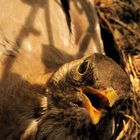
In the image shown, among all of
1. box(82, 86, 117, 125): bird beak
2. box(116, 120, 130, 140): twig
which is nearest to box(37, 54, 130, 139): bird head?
box(82, 86, 117, 125): bird beak

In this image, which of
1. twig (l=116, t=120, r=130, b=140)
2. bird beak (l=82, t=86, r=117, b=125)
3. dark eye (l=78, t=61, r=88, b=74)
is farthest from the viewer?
twig (l=116, t=120, r=130, b=140)

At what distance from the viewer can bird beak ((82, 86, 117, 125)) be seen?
2.78 meters

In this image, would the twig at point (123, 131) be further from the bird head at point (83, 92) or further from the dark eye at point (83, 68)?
the dark eye at point (83, 68)

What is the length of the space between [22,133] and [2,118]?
6.0 inches

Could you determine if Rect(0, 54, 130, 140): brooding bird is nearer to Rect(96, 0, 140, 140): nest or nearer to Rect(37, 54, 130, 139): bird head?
Rect(37, 54, 130, 139): bird head

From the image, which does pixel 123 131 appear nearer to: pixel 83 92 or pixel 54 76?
pixel 54 76

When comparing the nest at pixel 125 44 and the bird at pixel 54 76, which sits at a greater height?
the bird at pixel 54 76

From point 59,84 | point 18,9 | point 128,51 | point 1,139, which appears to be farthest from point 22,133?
point 128,51

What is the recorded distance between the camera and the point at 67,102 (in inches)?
119

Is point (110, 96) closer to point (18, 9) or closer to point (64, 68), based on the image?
point (64, 68)

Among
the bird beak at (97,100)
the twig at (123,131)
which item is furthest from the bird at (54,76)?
the twig at (123,131)

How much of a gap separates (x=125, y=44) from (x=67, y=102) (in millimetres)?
1523

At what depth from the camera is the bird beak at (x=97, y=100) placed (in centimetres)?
278

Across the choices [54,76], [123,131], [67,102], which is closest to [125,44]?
[123,131]
